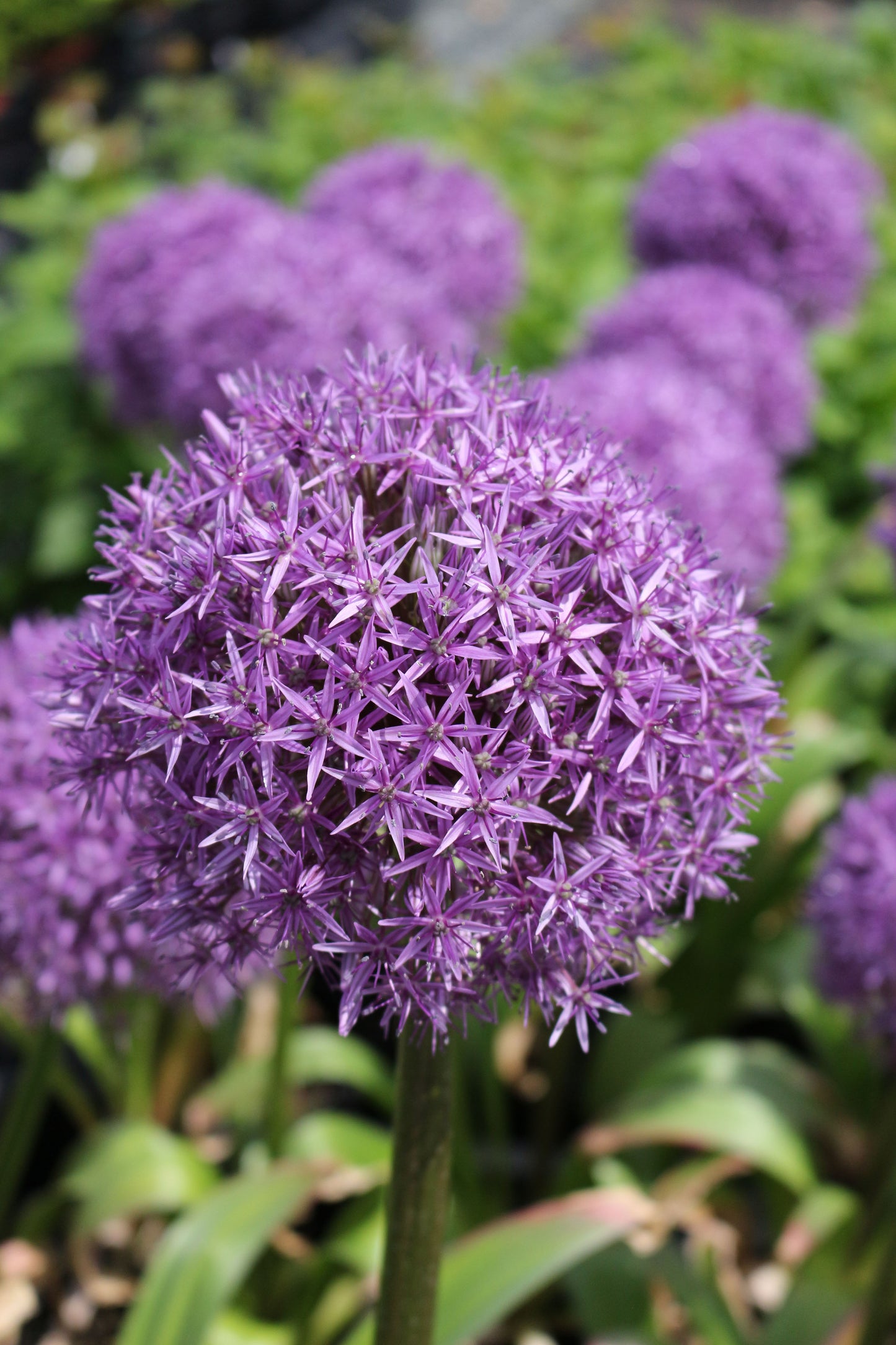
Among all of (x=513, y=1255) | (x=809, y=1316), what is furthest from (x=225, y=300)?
(x=809, y=1316)

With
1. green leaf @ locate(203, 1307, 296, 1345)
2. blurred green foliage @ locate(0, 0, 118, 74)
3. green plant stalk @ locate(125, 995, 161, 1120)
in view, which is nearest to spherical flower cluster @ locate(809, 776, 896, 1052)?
green leaf @ locate(203, 1307, 296, 1345)

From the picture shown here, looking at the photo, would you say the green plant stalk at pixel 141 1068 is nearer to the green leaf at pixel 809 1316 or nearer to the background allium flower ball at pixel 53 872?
the background allium flower ball at pixel 53 872

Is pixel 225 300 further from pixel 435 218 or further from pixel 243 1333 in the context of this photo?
pixel 243 1333

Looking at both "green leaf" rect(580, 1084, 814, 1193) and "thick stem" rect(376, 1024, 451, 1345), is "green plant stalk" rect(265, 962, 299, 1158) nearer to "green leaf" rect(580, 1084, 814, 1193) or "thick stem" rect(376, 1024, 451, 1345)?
"thick stem" rect(376, 1024, 451, 1345)

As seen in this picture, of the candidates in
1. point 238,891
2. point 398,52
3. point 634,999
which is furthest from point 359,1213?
point 398,52

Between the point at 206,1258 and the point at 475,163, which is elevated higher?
the point at 206,1258
